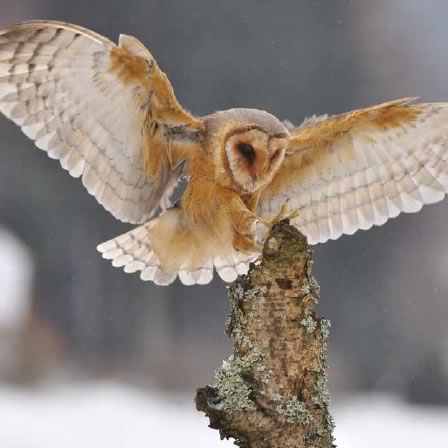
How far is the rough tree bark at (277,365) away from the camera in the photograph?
5.15ft

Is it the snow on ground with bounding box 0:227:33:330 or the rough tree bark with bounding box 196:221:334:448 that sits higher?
the snow on ground with bounding box 0:227:33:330

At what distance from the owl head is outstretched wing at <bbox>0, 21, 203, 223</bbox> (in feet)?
0.37

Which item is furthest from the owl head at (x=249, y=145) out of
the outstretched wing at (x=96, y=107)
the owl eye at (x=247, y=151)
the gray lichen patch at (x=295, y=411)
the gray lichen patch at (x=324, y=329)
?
the gray lichen patch at (x=295, y=411)

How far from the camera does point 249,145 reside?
189cm

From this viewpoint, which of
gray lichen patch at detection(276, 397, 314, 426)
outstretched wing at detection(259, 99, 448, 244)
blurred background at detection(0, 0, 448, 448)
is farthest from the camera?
blurred background at detection(0, 0, 448, 448)

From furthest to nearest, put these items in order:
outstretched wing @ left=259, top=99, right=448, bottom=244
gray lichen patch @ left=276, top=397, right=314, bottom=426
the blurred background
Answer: the blurred background < outstretched wing @ left=259, top=99, right=448, bottom=244 < gray lichen patch @ left=276, top=397, right=314, bottom=426

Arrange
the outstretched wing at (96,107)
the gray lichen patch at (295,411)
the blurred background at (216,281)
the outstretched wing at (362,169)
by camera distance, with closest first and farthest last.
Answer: the gray lichen patch at (295,411), the outstretched wing at (96,107), the outstretched wing at (362,169), the blurred background at (216,281)

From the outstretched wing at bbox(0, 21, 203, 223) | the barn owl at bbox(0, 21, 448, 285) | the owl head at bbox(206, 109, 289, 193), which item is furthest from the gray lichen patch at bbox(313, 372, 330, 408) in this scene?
the outstretched wing at bbox(0, 21, 203, 223)

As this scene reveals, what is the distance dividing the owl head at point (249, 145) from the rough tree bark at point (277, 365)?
33 centimetres

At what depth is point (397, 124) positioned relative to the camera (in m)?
2.09

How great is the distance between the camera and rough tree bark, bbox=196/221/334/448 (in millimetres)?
1570

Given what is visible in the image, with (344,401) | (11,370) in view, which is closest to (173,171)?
(344,401)

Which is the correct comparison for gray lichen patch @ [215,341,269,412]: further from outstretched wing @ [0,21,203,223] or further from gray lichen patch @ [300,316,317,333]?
outstretched wing @ [0,21,203,223]

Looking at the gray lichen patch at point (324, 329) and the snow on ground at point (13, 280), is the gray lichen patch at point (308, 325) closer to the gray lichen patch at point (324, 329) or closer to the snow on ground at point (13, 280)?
the gray lichen patch at point (324, 329)
